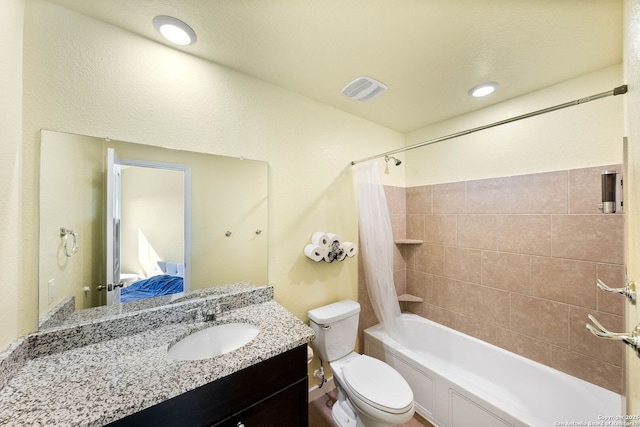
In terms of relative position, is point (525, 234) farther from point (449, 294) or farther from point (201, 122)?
point (201, 122)

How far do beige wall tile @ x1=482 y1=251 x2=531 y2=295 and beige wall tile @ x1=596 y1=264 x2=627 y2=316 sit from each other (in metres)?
0.33

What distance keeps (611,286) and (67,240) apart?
3000 millimetres

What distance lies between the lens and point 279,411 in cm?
101

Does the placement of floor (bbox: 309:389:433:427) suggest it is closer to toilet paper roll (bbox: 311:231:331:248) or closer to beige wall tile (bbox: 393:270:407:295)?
beige wall tile (bbox: 393:270:407:295)

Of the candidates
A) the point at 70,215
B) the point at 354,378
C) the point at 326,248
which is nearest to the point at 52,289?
the point at 70,215

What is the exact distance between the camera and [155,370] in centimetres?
84

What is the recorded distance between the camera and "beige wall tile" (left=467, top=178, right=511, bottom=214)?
1.77 metres

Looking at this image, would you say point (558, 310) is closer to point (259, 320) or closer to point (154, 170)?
point (259, 320)

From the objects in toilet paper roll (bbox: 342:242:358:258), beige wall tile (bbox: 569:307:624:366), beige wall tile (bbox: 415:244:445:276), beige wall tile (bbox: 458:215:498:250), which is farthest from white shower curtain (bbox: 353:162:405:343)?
beige wall tile (bbox: 569:307:624:366)

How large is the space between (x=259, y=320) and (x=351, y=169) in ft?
4.71

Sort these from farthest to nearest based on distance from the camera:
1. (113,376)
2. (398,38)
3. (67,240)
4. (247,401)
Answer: (398,38) → (67,240) → (247,401) → (113,376)

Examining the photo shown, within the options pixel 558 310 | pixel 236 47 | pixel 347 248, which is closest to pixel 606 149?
pixel 558 310

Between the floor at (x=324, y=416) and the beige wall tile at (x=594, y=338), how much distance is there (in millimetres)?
1147

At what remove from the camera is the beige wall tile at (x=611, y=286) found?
132cm
